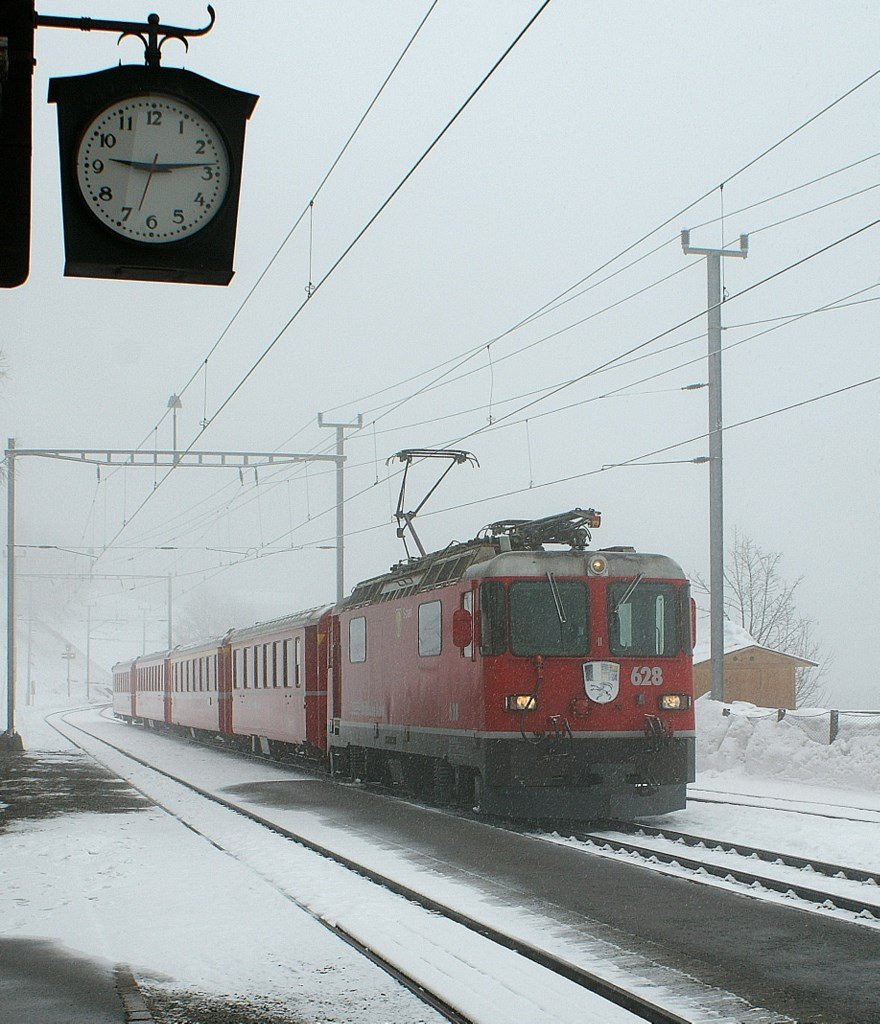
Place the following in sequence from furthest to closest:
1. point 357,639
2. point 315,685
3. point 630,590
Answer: point 315,685 < point 357,639 < point 630,590

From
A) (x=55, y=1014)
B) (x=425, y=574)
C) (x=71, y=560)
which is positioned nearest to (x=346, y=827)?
(x=425, y=574)

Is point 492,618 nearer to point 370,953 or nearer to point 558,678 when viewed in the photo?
point 558,678

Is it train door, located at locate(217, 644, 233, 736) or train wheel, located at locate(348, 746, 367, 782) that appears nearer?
train wheel, located at locate(348, 746, 367, 782)

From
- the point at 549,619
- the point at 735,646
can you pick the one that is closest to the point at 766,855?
the point at 549,619

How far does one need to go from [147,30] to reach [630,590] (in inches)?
453

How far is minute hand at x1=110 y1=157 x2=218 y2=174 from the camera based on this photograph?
4.60 m

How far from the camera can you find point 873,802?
16.7 m

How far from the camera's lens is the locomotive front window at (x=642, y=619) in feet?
50.8

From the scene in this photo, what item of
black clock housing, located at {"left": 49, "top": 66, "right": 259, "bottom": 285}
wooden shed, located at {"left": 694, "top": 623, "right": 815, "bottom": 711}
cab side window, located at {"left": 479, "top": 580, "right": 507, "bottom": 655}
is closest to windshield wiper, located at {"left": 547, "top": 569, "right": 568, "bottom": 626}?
cab side window, located at {"left": 479, "top": 580, "right": 507, "bottom": 655}

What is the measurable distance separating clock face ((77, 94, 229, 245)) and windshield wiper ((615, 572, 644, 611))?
37.3 ft

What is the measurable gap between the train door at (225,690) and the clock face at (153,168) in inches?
1111

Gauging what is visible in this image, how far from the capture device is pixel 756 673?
4741 cm

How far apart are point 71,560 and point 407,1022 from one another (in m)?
152

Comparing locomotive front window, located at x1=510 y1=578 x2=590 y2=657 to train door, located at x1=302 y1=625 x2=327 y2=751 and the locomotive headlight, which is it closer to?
the locomotive headlight
